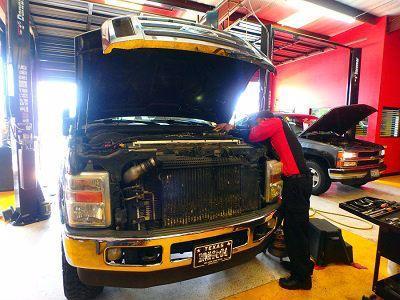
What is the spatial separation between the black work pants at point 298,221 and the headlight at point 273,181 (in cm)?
12

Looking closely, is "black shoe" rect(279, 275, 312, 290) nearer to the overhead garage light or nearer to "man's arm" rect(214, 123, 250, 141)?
"man's arm" rect(214, 123, 250, 141)

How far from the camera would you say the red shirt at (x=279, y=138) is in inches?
82.7

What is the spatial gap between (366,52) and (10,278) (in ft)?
30.3

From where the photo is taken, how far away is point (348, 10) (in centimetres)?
589

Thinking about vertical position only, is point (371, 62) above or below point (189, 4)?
below

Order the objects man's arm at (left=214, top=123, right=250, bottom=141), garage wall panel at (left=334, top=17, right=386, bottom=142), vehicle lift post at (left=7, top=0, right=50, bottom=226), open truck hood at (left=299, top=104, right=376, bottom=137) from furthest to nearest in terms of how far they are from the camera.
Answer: garage wall panel at (left=334, top=17, right=386, bottom=142), open truck hood at (left=299, top=104, right=376, bottom=137), vehicle lift post at (left=7, top=0, right=50, bottom=226), man's arm at (left=214, top=123, right=250, bottom=141)

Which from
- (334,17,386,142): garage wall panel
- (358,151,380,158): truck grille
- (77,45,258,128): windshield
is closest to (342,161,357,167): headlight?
(358,151,380,158): truck grille

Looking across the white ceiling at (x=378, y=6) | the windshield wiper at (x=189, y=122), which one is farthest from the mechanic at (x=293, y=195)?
the white ceiling at (x=378, y=6)

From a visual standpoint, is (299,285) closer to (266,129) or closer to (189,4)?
(266,129)

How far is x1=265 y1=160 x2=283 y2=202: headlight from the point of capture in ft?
6.45

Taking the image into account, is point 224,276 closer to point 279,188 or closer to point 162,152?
point 279,188

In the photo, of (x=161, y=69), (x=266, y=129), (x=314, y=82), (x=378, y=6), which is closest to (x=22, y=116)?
(x=161, y=69)

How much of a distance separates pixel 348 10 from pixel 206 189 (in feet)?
21.5

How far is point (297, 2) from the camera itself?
15.5 ft
